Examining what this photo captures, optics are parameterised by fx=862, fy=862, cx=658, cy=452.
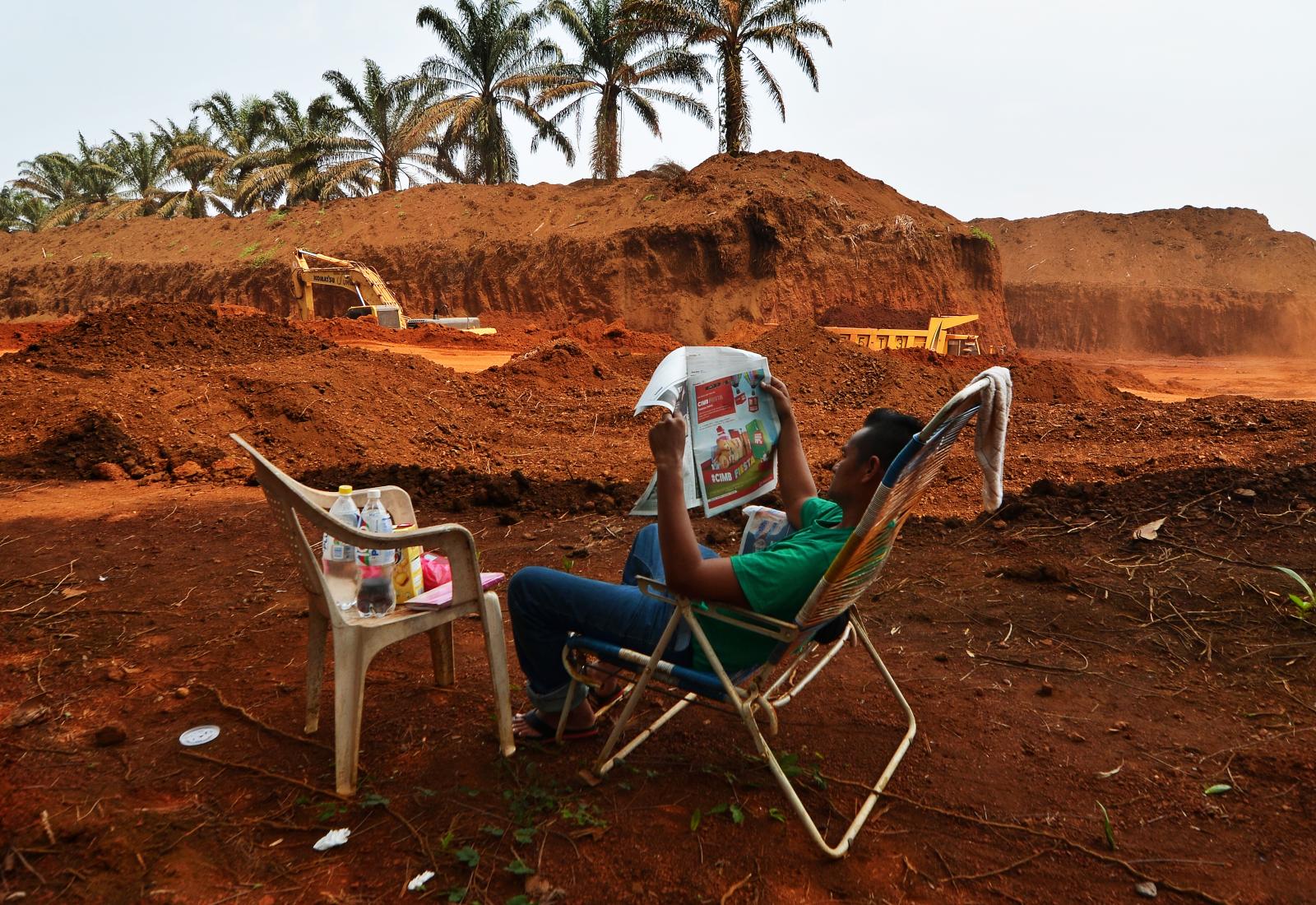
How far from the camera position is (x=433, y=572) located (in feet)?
9.77

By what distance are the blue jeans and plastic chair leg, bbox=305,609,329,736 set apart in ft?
2.29

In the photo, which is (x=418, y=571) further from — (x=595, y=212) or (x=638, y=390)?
(x=595, y=212)

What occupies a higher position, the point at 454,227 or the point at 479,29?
the point at 479,29

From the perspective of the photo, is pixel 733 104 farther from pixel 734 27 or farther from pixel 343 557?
pixel 343 557

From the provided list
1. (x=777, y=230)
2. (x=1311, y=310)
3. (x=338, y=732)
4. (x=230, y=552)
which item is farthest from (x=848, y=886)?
(x=1311, y=310)

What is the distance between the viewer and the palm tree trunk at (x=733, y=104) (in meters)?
23.1

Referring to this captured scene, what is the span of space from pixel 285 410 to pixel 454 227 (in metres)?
18.5

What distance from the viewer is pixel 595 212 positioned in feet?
79.9

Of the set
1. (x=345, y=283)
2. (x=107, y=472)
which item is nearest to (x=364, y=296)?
(x=345, y=283)

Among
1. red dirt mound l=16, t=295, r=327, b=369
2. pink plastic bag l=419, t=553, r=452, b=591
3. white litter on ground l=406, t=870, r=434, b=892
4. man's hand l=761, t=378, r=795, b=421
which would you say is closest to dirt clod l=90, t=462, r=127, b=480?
red dirt mound l=16, t=295, r=327, b=369

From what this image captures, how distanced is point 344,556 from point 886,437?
1803 millimetres

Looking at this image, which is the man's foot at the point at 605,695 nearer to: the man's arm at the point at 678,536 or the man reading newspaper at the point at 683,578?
the man reading newspaper at the point at 683,578

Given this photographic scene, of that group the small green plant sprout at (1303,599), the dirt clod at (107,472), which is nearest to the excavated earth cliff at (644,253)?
the dirt clod at (107,472)

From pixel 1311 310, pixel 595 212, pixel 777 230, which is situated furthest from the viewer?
pixel 1311 310
